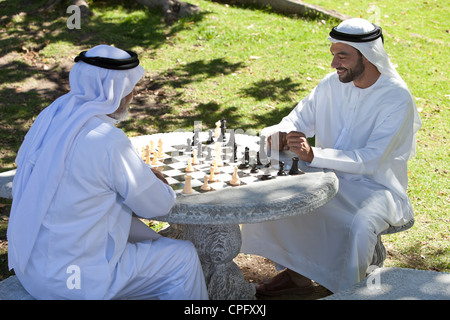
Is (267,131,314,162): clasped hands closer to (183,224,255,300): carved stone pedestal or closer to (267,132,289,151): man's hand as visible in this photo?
(267,132,289,151): man's hand

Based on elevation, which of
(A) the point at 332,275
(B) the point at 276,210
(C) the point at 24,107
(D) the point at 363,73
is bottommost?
(C) the point at 24,107

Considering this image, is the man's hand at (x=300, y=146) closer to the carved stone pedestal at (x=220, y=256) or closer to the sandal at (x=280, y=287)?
the carved stone pedestal at (x=220, y=256)

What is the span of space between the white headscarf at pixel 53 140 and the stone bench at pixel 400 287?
1.85 m

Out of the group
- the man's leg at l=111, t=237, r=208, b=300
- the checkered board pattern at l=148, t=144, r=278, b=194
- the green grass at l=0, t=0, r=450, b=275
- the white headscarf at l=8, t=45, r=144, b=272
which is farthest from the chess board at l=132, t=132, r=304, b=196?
the green grass at l=0, t=0, r=450, b=275

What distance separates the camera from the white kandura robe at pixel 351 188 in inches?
182

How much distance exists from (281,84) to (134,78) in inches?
263

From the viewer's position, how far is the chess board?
4270 mm

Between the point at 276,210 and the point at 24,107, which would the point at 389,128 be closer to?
the point at 276,210

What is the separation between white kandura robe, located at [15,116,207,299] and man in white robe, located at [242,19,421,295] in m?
1.64

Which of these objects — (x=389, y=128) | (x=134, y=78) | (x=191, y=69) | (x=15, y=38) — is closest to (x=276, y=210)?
(x=134, y=78)

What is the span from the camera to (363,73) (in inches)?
200

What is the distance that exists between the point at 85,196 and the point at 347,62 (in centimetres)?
264

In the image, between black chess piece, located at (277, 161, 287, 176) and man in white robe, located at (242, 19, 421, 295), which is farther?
man in white robe, located at (242, 19, 421, 295)
